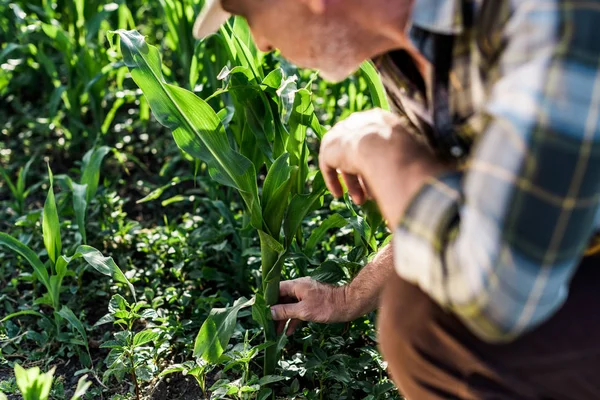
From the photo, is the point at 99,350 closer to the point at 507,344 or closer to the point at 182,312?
the point at 182,312

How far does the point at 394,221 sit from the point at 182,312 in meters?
1.03

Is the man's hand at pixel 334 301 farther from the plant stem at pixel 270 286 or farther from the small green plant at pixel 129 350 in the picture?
the small green plant at pixel 129 350

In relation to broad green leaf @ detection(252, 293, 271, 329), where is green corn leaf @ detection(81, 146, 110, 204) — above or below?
above

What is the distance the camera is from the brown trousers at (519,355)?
1.18m

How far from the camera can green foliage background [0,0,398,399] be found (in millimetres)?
1875

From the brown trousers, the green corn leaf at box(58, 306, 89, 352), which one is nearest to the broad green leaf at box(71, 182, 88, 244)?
the green corn leaf at box(58, 306, 89, 352)

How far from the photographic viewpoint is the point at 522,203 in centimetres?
101

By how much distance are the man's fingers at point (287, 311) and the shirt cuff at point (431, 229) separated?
673mm

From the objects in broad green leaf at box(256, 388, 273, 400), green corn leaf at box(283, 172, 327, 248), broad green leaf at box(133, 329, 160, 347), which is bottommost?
broad green leaf at box(256, 388, 273, 400)

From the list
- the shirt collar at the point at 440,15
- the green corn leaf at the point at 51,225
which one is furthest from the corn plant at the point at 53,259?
the shirt collar at the point at 440,15

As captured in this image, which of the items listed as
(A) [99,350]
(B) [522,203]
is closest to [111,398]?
(A) [99,350]

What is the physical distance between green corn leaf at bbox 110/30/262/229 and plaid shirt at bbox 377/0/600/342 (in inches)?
25.9

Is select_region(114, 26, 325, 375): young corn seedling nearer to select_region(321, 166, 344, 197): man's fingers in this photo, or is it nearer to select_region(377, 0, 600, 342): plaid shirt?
select_region(321, 166, 344, 197): man's fingers

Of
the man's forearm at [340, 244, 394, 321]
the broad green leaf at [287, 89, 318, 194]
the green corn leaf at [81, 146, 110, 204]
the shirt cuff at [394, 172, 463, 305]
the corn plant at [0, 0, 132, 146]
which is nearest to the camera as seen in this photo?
the shirt cuff at [394, 172, 463, 305]
